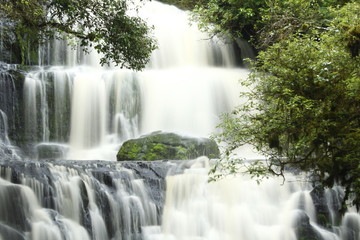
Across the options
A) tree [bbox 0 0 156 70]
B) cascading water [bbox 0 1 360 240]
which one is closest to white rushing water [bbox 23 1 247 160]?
cascading water [bbox 0 1 360 240]

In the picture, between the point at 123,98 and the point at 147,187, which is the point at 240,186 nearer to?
the point at 147,187

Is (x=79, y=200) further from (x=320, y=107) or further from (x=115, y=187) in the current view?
(x=320, y=107)

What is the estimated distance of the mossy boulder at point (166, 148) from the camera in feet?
40.0

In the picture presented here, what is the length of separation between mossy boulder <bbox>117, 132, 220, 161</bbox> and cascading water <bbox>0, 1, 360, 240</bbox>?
6.15 feet

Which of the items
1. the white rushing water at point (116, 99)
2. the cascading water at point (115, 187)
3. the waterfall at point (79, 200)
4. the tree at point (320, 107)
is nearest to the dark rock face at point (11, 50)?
the white rushing water at point (116, 99)

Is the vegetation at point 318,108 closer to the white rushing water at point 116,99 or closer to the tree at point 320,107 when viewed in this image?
the tree at point 320,107

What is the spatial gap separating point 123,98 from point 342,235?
9.89m

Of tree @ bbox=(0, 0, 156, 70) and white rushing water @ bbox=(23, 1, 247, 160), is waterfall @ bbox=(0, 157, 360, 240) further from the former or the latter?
white rushing water @ bbox=(23, 1, 247, 160)

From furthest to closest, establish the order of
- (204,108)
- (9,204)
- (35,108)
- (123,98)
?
1. (204,108)
2. (123,98)
3. (35,108)
4. (9,204)

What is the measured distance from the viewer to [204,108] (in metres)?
17.2

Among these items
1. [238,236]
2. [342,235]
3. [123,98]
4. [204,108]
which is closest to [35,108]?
[123,98]

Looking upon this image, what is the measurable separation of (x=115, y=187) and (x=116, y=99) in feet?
24.2

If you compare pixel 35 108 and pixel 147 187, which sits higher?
pixel 35 108

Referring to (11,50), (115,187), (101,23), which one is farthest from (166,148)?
(11,50)
